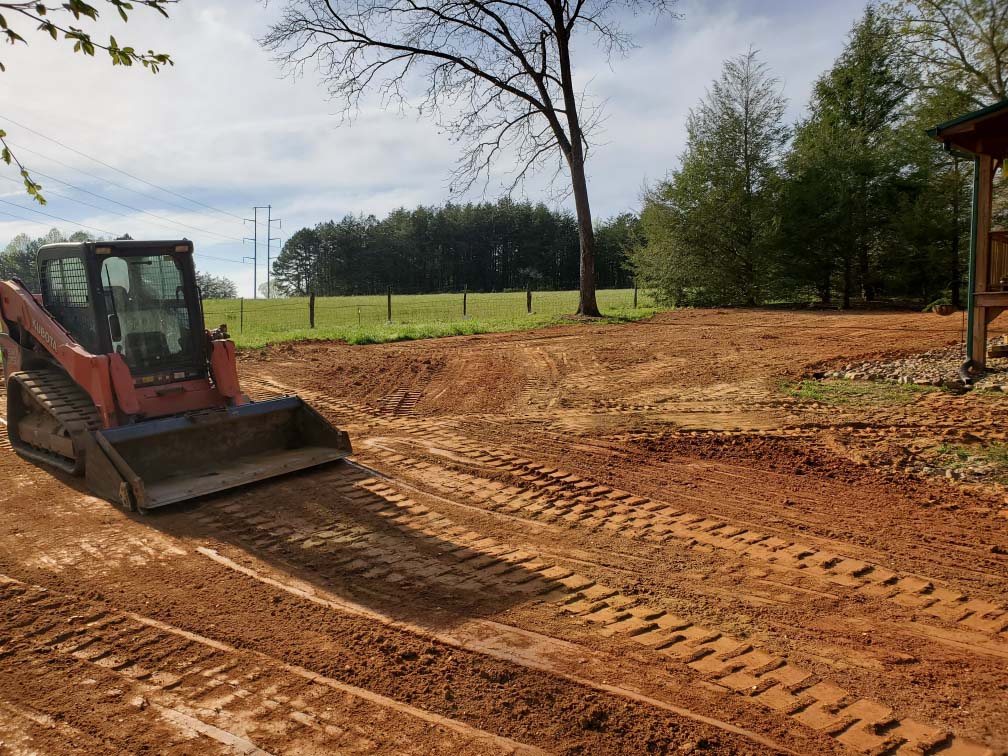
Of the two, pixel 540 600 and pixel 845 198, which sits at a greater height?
pixel 845 198

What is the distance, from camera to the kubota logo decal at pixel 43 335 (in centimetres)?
751

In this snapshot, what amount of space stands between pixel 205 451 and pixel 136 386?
3.26 ft

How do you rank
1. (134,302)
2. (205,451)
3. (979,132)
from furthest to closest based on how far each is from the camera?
1. (979,132)
2. (134,302)
3. (205,451)

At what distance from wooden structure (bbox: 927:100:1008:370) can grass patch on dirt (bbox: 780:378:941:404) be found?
1292mm

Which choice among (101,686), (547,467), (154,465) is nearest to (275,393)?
(154,465)

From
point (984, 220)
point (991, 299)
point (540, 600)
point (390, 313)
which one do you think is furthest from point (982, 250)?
point (390, 313)

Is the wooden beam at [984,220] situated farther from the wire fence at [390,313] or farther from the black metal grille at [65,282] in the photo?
the wire fence at [390,313]

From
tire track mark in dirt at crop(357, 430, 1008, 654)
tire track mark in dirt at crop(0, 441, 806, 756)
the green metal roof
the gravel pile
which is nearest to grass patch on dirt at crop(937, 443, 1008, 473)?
tire track mark in dirt at crop(357, 430, 1008, 654)

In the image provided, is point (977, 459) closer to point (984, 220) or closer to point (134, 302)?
point (984, 220)

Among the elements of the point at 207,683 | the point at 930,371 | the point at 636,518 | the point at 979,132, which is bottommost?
A: the point at 207,683

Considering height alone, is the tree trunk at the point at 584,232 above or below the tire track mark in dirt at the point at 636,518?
above

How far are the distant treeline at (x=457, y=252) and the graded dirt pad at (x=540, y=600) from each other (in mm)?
91285

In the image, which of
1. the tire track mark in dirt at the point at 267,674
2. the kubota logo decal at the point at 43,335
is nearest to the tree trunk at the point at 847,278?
the kubota logo decal at the point at 43,335

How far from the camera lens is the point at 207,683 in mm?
3678
